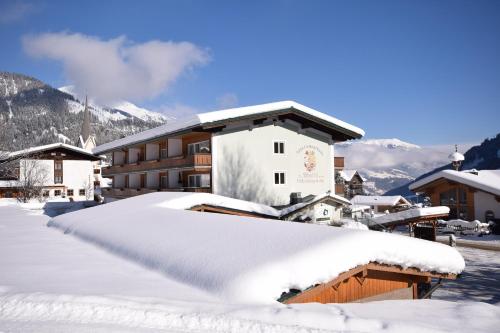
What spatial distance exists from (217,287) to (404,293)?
17.3 ft

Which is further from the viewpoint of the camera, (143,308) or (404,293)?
(404,293)

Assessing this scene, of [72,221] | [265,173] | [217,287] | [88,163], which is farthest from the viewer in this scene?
[88,163]

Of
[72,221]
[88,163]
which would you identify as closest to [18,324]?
[72,221]

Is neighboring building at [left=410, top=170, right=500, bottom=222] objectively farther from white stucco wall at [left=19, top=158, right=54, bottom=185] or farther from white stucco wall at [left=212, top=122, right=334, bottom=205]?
white stucco wall at [left=19, top=158, right=54, bottom=185]

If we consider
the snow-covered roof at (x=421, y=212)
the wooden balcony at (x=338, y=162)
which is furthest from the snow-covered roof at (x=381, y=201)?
the snow-covered roof at (x=421, y=212)

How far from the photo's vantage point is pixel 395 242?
6789mm

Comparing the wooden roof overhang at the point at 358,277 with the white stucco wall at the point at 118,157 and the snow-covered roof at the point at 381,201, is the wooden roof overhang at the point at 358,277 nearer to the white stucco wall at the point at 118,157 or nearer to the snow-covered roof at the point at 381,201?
the white stucco wall at the point at 118,157

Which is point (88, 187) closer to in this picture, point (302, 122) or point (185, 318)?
point (302, 122)

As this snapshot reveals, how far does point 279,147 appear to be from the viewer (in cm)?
2559

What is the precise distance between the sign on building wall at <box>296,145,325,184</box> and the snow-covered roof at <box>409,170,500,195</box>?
1488 cm

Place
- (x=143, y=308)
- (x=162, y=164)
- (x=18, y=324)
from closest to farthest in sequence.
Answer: (x=18, y=324) < (x=143, y=308) < (x=162, y=164)

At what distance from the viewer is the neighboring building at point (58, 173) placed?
4688 cm

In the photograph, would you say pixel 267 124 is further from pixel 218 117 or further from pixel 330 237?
pixel 330 237

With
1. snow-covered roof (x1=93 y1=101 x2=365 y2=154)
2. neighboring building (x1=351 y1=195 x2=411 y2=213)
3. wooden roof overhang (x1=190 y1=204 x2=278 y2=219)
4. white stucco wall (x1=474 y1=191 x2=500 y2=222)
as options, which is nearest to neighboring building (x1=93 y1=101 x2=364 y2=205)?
snow-covered roof (x1=93 y1=101 x2=365 y2=154)
